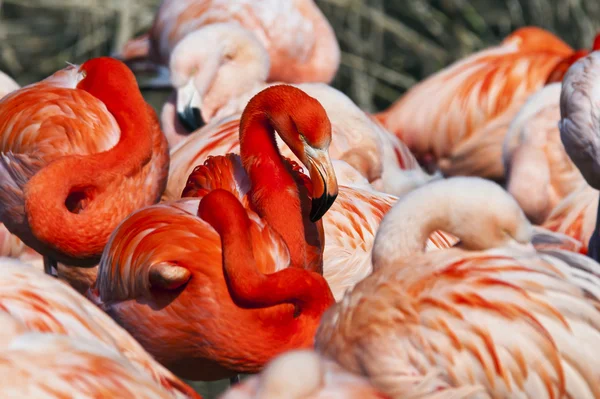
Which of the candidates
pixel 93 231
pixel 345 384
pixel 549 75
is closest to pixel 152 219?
pixel 93 231

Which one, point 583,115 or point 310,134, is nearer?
point 310,134

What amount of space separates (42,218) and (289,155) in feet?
3.00

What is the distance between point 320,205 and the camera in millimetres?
2723

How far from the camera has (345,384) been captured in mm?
1605

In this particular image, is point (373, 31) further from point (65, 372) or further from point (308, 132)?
point (65, 372)

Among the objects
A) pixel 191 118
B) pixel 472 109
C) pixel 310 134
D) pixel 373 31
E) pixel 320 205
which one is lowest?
pixel 373 31

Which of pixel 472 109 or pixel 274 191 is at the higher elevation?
pixel 274 191

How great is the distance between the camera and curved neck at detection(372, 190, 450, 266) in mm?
2271

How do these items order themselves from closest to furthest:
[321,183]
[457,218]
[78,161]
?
1. [457,218]
2. [321,183]
3. [78,161]

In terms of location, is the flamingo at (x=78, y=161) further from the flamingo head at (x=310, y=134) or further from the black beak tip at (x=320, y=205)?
the black beak tip at (x=320, y=205)

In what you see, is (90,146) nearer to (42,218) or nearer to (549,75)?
(42,218)

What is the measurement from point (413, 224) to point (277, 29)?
10.5 ft

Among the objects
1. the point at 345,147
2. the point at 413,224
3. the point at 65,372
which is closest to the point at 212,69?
the point at 345,147

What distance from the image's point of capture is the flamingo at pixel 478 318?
6.68 feet
